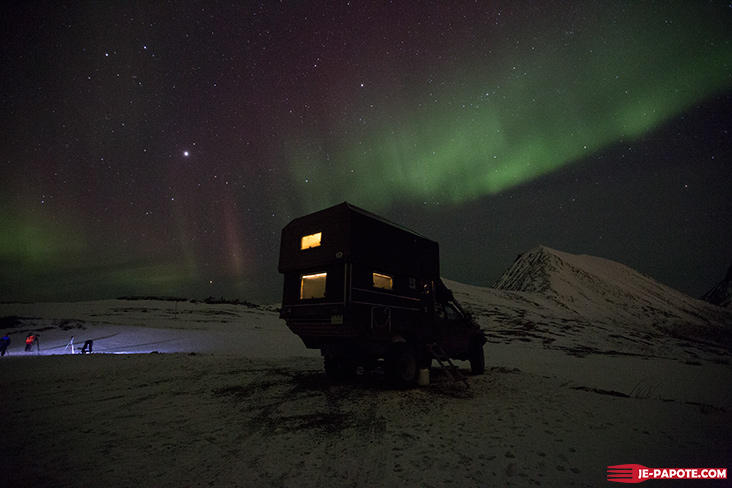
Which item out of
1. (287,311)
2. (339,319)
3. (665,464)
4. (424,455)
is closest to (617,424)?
(665,464)

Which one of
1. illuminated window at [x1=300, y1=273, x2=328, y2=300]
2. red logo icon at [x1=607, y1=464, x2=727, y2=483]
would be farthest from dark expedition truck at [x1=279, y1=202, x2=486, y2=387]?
red logo icon at [x1=607, y1=464, x2=727, y2=483]

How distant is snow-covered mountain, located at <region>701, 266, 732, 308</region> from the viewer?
164075 mm

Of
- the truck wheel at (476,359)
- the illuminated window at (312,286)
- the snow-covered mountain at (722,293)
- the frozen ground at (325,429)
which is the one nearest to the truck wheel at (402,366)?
the frozen ground at (325,429)

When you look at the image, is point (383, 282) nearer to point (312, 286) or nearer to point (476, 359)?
point (312, 286)

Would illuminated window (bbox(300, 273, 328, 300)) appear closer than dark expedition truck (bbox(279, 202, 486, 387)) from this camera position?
No

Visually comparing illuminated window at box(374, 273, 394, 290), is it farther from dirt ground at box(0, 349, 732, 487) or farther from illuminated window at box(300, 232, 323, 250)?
dirt ground at box(0, 349, 732, 487)

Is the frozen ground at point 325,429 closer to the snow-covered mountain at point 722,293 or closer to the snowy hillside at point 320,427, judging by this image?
the snowy hillside at point 320,427

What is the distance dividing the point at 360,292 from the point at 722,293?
832 feet

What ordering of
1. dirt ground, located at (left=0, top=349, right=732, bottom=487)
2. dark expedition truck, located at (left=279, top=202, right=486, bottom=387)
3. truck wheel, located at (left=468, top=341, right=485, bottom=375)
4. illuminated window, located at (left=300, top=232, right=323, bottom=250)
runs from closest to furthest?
dirt ground, located at (left=0, top=349, right=732, bottom=487)
dark expedition truck, located at (left=279, top=202, right=486, bottom=387)
illuminated window, located at (left=300, top=232, right=323, bottom=250)
truck wheel, located at (left=468, top=341, right=485, bottom=375)

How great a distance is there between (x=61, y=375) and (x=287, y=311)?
8.02m

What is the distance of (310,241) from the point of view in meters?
8.66

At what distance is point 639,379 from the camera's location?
1381cm

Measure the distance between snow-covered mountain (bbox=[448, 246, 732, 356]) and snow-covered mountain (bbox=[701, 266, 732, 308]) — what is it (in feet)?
399

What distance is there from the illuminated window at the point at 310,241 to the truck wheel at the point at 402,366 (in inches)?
138
